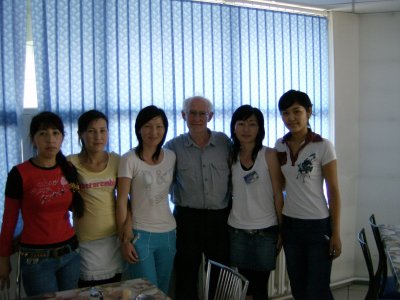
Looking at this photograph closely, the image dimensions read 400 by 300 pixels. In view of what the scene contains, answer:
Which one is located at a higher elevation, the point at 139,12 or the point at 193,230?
the point at 139,12

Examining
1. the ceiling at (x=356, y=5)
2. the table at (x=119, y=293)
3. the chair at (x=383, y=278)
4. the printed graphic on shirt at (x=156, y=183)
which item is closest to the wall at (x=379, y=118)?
the ceiling at (x=356, y=5)

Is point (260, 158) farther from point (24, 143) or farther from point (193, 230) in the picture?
point (24, 143)

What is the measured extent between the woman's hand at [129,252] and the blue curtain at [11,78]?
89 cm

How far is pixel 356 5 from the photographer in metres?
3.44

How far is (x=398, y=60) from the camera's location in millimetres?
3670

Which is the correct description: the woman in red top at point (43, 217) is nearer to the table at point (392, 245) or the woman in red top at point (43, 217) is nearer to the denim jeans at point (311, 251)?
the denim jeans at point (311, 251)

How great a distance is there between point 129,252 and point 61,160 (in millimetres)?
621

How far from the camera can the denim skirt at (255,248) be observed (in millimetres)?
2332

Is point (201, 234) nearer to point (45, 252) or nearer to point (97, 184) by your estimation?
point (97, 184)

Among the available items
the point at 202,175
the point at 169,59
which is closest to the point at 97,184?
the point at 202,175

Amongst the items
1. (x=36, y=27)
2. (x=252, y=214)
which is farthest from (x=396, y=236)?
(x=36, y=27)

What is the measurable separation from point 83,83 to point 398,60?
9.25 feet

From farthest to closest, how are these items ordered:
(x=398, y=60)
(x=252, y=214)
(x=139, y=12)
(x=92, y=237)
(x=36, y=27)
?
(x=398, y=60)
(x=139, y=12)
(x=36, y=27)
(x=252, y=214)
(x=92, y=237)

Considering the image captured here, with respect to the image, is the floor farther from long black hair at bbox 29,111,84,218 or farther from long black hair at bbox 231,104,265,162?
long black hair at bbox 29,111,84,218
